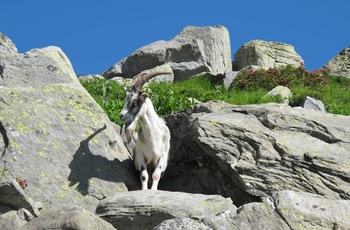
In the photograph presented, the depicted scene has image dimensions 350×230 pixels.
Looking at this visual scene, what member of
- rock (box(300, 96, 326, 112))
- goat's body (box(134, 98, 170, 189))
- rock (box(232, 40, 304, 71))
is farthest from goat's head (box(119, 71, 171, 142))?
rock (box(232, 40, 304, 71))

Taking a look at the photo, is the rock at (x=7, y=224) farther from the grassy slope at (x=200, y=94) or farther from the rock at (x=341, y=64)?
the rock at (x=341, y=64)

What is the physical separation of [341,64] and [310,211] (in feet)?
87.3

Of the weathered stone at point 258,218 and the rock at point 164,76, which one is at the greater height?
the rock at point 164,76

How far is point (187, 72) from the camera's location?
35156 mm

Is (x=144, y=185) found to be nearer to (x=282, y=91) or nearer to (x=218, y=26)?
(x=282, y=91)

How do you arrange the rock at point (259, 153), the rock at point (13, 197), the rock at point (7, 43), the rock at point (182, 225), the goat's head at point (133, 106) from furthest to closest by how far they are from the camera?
the rock at point (7, 43) < the goat's head at point (133, 106) < the rock at point (259, 153) < the rock at point (13, 197) < the rock at point (182, 225)

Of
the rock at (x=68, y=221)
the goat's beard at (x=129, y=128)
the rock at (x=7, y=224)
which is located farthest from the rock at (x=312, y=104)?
the rock at (x=68, y=221)

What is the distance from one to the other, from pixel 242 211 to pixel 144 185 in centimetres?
553

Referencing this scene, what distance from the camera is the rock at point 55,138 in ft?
49.6

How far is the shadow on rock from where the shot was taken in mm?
15562

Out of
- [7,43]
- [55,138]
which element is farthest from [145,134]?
[7,43]

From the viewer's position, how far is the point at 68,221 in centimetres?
1058

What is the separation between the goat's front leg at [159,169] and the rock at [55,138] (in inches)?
15.8

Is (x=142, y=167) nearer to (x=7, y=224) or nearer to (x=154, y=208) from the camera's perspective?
(x=154, y=208)
